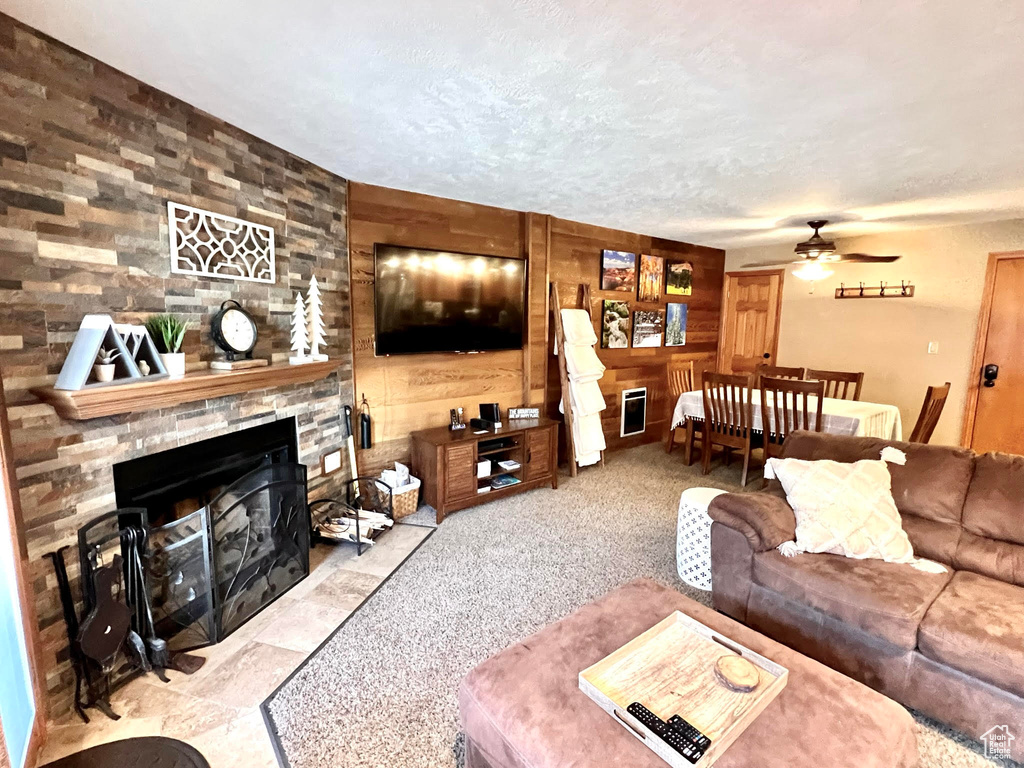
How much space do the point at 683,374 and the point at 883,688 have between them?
3335 mm

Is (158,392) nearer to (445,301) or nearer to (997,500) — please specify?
(445,301)

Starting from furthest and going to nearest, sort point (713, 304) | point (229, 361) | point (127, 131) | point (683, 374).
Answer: point (713, 304)
point (683, 374)
point (229, 361)
point (127, 131)

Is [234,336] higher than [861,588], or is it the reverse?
[234,336]

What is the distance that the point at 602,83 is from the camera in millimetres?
1809

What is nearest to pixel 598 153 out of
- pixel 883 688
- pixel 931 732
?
pixel 883 688

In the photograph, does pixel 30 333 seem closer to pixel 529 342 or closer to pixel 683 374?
pixel 529 342

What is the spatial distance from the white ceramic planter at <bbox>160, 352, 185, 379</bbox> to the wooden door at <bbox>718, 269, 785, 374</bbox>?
5.67 metres

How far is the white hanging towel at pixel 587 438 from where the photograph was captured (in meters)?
4.30

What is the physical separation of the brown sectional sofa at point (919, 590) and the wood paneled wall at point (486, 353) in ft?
7.28

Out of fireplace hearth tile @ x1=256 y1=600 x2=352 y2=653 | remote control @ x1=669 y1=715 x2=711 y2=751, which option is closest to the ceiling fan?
remote control @ x1=669 y1=715 x2=711 y2=751

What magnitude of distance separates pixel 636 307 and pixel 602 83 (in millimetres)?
3394

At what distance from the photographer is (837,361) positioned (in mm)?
5113

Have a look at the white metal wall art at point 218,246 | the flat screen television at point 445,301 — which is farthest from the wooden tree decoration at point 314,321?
the flat screen television at point 445,301

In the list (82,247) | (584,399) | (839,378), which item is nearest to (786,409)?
(839,378)
